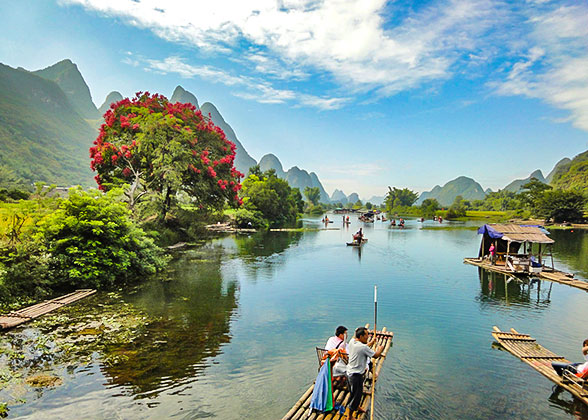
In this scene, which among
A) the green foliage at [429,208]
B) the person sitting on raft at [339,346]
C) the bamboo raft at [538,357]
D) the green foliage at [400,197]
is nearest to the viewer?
the person sitting on raft at [339,346]

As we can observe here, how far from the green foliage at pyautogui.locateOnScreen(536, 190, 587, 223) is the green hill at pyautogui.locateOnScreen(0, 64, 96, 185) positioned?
132 meters

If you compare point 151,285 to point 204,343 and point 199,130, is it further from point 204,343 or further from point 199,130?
A: point 199,130

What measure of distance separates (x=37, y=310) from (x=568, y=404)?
16430 millimetres

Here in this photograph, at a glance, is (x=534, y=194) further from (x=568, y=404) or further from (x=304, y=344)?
(x=304, y=344)

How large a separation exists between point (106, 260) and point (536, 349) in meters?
17.9

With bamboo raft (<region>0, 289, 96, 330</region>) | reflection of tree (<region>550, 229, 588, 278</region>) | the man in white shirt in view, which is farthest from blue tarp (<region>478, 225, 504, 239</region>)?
bamboo raft (<region>0, 289, 96, 330</region>)

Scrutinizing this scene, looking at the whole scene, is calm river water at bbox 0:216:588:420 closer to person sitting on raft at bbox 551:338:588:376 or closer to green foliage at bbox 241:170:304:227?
person sitting on raft at bbox 551:338:588:376

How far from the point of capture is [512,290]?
1930 centimetres

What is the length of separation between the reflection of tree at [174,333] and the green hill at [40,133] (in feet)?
355

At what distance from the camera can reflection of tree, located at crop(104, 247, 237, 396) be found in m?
8.77

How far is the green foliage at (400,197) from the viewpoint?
494 feet

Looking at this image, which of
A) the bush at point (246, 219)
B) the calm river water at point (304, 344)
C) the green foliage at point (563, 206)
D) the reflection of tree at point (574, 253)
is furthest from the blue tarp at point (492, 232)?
the green foliage at point (563, 206)

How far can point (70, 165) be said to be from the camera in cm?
13588

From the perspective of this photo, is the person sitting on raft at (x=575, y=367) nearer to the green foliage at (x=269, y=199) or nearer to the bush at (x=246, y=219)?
the bush at (x=246, y=219)
